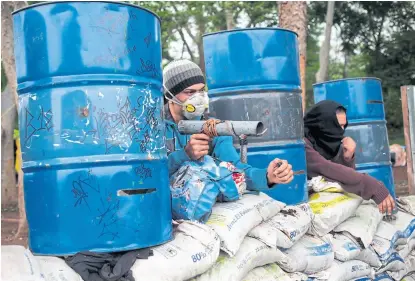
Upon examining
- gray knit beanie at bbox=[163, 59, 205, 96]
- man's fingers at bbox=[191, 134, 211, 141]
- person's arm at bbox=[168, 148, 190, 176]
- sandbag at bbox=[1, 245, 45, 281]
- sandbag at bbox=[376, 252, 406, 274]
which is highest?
gray knit beanie at bbox=[163, 59, 205, 96]

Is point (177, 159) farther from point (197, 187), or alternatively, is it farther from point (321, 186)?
point (321, 186)

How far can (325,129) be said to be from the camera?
4.24m

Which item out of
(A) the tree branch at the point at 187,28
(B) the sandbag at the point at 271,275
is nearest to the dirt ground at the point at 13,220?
(B) the sandbag at the point at 271,275

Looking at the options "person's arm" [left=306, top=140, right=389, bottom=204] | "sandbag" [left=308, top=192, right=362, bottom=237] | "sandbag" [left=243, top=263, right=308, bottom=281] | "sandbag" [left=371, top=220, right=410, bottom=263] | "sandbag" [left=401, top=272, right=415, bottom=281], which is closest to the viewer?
"sandbag" [left=243, top=263, right=308, bottom=281]

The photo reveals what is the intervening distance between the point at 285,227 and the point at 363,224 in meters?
1.03

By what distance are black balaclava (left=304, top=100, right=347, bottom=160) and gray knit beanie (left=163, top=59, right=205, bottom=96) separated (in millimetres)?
1639

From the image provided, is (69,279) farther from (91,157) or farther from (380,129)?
(380,129)

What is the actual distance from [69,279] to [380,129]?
3.79 meters

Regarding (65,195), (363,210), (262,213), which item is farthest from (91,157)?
(363,210)

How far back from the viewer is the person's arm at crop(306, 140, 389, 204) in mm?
3936

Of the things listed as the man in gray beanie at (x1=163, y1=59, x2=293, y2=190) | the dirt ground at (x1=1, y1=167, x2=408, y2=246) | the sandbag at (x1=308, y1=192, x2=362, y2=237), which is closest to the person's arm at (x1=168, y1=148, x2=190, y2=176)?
the man in gray beanie at (x1=163, y1=59, x2=293, y2=190)

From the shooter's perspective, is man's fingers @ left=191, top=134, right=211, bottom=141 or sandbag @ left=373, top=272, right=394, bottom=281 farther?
sandbag @ left=373, top=272, right=394, bottom=281

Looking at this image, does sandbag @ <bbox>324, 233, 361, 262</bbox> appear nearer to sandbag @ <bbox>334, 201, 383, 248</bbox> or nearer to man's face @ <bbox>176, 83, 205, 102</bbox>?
sandbag @ <bbox>334, 201, 383, 248</bbox>

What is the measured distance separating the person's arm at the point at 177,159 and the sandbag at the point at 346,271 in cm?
126
